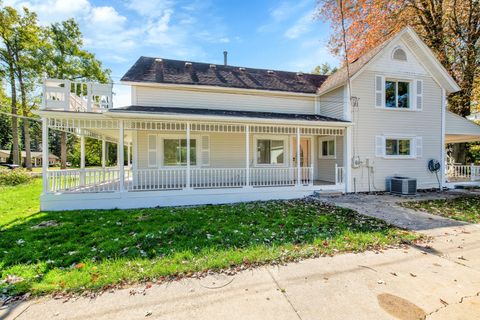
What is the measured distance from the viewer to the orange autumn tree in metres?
13.6

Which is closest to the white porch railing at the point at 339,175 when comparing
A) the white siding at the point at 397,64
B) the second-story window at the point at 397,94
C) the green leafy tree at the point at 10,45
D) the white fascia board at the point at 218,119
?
the white fascia board at the point at 218,119

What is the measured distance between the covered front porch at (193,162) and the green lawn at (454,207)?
9.78 ft

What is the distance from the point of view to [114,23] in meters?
10.6

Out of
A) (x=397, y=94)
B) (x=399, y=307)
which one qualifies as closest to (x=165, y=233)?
(x=399, y=307)

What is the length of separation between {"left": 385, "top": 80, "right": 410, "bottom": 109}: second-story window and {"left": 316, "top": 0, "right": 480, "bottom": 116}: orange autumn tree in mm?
4741

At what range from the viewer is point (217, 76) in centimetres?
1252

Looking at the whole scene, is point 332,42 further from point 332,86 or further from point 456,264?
point 456,264

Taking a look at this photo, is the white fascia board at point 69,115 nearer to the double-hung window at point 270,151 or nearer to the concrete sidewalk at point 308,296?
the concrete sidewalk at point 308,296

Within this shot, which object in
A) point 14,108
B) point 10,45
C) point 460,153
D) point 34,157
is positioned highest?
point 10,45

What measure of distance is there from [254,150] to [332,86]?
194 inches

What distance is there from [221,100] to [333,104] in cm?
564

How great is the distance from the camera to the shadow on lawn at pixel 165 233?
419 cm

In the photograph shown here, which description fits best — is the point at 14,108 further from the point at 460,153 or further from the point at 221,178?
the point at 460,153

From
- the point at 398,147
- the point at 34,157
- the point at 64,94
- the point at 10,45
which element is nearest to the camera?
the point at 64,94
